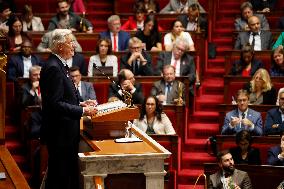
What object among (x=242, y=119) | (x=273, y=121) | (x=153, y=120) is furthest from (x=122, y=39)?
(x=273, y=121)

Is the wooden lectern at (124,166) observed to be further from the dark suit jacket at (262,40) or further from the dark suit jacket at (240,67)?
the dark suit jacket at (262,40)

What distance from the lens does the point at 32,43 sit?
597 centimetres

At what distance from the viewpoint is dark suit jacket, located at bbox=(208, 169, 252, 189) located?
3926mm

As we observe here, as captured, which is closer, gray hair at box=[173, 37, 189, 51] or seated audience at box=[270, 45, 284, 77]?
seated audience at box=[270, 45, 284, 77]

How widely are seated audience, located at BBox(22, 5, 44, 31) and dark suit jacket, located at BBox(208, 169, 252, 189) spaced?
2.82 m

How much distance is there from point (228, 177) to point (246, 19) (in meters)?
2.43

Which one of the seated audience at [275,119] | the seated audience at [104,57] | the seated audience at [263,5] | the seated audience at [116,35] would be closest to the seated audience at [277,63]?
the seated audience at [275,119]

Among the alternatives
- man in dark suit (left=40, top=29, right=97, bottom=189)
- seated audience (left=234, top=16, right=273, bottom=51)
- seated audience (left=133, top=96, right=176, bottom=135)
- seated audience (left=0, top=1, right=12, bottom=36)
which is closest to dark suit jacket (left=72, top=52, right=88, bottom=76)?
seated audience (left=0, top=1, right=12, bottom=36)

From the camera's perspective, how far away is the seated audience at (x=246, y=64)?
5316 millimetres

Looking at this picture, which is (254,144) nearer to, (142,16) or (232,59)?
(232,59)

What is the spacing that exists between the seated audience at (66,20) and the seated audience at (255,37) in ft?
4.07

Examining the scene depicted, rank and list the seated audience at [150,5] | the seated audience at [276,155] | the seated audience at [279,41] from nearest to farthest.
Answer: the seated audience at [276,155], the seated audience at [279,41], the seated audience at [150,5]

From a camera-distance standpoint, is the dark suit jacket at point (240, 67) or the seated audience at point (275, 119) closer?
the seated audience at point (275, 119)

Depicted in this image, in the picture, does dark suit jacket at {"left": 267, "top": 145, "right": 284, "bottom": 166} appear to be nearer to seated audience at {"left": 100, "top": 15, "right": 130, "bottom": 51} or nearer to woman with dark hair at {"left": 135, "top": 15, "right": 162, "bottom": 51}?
woman with dark hair at {"left": 135, "top": 15, "right": 162, "bottom": 51}
